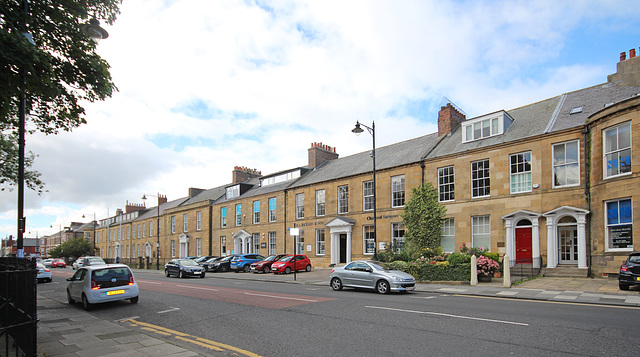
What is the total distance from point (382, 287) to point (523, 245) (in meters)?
10.2

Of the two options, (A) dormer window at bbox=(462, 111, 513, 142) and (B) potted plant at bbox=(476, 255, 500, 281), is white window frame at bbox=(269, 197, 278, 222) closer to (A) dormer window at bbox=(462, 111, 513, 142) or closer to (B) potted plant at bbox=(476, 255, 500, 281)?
(A) dormer window at bbox=(462, 111, 513, 142)

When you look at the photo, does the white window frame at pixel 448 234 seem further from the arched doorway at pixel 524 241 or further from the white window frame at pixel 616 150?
the white window frame at pixel 616 150

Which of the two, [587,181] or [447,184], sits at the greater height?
[447,184]

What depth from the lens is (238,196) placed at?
45531 mm

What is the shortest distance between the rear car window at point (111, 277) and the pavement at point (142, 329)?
104cm

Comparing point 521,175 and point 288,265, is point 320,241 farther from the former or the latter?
point 521,175

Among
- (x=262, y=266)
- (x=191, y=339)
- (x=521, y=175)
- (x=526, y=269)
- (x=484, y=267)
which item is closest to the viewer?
(x=191, y=339)

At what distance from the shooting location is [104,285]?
13453 mm

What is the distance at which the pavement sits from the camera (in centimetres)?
742

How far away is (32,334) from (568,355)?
8.52 m

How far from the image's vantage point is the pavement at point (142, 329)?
24.3 feet

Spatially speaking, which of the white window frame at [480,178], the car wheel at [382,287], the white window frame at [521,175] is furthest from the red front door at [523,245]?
the car wheel at [382,287]

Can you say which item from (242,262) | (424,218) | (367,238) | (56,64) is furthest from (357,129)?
(242,262)

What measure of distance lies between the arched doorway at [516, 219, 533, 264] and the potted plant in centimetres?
269
